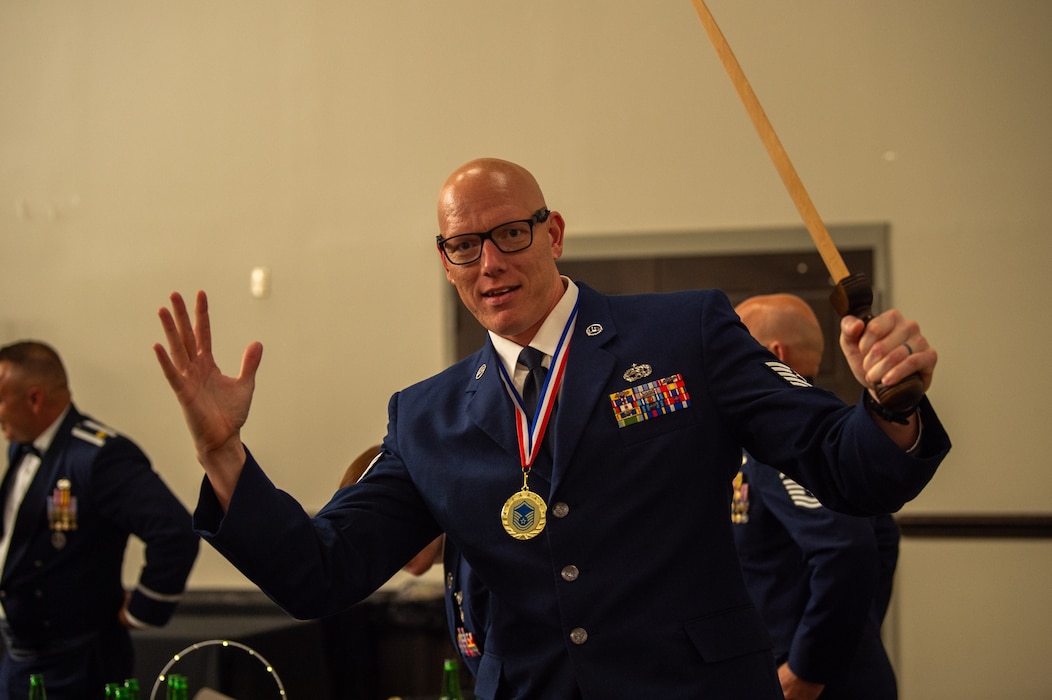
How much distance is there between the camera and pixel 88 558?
395 centimetres

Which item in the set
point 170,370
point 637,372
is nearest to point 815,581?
point 637,372

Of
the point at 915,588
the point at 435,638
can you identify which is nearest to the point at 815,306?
the point at 915,588

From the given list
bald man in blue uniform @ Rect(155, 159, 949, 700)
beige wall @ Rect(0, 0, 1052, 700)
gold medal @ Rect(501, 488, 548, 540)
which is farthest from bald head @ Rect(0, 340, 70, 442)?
gold medal @ Rect(501, 488, 548, 540)

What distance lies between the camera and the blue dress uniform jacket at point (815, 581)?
2500mm

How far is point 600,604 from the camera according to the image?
1559 mm

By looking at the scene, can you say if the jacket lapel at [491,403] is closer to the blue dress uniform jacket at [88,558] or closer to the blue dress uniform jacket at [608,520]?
the blue dress uniform jacket at [608,520]

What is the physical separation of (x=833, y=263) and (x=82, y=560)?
336 cm

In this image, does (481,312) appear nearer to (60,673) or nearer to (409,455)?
(409,455)

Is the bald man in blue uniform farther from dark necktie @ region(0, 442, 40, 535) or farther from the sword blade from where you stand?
dark necktie @ region(0, 442, 40, 535)

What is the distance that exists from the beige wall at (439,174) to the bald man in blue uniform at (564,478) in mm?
3369

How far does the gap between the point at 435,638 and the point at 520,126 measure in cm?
233

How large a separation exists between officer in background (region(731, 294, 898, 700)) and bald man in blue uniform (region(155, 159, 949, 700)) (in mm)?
821

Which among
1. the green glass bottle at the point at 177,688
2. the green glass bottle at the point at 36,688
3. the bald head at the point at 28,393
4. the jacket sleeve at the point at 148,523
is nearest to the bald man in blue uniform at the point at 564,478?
the green glass bottle at the point at 177,688

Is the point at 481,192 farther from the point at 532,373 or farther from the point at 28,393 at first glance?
the point at 28,393
